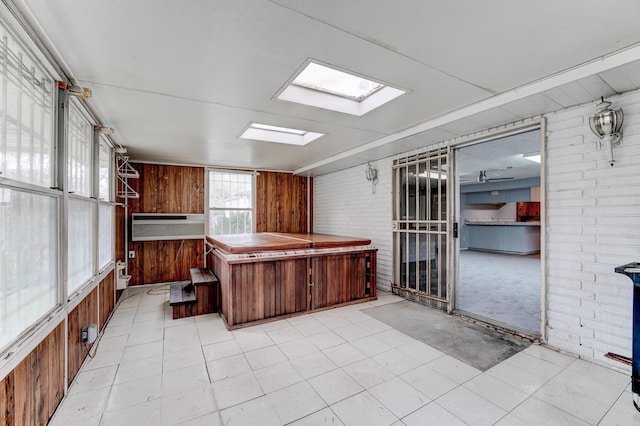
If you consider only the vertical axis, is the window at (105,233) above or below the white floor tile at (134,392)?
above

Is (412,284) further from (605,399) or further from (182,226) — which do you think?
(182,226)

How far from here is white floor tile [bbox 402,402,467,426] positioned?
1.86 meters

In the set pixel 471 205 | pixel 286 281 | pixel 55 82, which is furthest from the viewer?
pixel 471 205

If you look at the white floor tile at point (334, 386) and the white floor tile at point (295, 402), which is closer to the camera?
the white floor tile at point (295, 402)

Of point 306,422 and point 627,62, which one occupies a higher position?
point 627,62

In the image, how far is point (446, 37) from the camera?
6.01 ft

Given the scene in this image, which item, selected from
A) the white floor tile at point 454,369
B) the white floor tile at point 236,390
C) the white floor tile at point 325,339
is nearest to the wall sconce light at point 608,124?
the white floor tile at point 454,369

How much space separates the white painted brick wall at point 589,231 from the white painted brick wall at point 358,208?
246cm

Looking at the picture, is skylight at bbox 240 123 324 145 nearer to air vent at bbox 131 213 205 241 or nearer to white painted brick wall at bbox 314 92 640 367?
air vent at bbox 131 213 205 241

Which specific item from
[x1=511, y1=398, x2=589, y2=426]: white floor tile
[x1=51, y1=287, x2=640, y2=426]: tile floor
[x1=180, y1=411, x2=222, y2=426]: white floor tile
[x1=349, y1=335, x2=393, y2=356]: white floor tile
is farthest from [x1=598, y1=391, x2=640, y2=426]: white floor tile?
[x1=180, y1=411, x2=222, y2=426]: white floor tile

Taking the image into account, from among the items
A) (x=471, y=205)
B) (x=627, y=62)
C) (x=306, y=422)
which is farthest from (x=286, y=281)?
(x=471, y=205)

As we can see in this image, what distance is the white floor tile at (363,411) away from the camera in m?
1.88

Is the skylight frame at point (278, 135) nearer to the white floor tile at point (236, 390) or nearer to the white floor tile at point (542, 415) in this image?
the white floor tile at point (236, 390)

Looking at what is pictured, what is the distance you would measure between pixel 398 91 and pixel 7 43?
2739 mm
